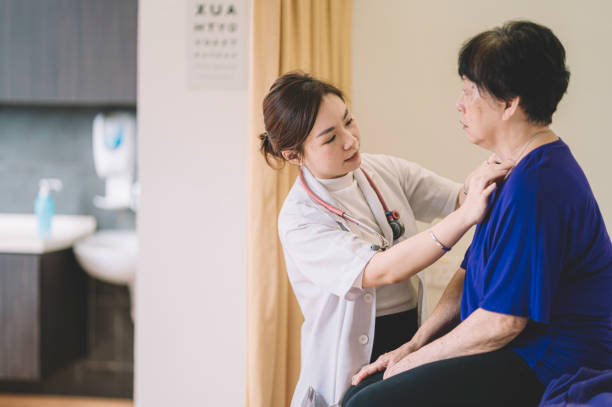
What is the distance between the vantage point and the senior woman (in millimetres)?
979

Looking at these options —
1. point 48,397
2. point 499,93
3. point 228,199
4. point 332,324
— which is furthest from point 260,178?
point 48,397

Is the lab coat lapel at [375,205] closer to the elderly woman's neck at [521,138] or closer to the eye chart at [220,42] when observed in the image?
the elderly woman's neck at [521,138]

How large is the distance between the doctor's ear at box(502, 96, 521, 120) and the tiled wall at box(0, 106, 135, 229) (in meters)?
2.49

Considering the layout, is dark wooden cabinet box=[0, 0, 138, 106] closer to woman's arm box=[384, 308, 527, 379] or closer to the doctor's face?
the doctor's face

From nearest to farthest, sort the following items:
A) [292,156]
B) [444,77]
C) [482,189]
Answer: [482,189] < [292,156] < [444,77]

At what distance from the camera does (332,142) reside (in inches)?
52.6

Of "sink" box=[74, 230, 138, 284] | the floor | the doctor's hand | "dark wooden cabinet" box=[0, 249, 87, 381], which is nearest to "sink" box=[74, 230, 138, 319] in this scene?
"sink" box=[74, 230, 138, 284]

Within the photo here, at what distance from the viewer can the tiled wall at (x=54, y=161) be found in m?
3.05

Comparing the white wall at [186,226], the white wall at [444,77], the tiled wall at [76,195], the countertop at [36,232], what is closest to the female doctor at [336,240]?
the white wall at [444,77]

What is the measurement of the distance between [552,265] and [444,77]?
47.3 inches

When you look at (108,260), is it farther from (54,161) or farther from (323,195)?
(323,195)

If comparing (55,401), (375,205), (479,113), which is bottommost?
(55,401)

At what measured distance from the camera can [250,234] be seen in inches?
69.2

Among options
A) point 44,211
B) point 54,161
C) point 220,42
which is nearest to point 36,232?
point 44,211
